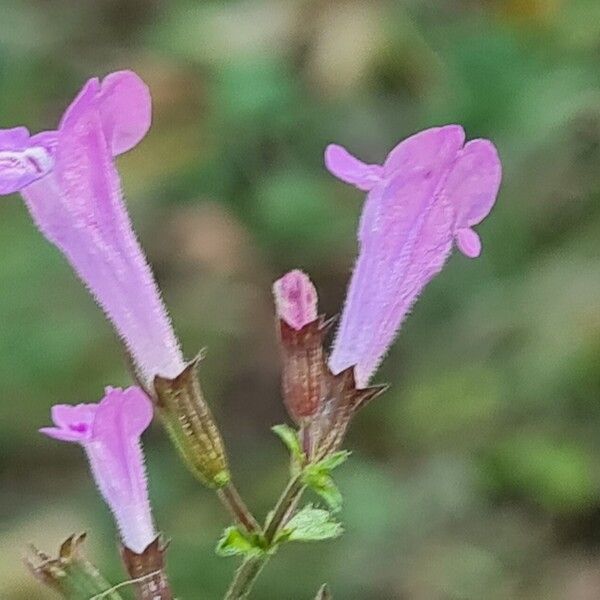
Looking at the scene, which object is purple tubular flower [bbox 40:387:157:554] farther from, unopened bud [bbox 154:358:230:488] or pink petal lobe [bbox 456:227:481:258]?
pink petal lobe [bbox 456:227:481:258]

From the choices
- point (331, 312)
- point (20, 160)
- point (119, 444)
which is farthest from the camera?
point (331, 312)

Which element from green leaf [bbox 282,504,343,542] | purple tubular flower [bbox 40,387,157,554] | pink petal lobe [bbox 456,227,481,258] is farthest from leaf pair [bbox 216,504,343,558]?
pink petal lobe [bbox 456,227,481,258]

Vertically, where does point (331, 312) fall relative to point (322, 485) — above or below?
above

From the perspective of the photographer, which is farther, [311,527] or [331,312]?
[331,312]

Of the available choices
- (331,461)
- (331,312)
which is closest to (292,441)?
(331,461)

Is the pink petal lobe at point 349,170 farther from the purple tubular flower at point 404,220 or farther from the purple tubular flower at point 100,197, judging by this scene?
the purple tubular flower at point 100,197

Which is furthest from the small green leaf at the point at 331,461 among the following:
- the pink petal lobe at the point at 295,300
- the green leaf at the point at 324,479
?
the pink petal lobe at the point at 295,300

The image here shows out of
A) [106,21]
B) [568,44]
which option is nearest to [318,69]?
[568,44]

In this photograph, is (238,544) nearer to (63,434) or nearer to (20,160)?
(63,434)
